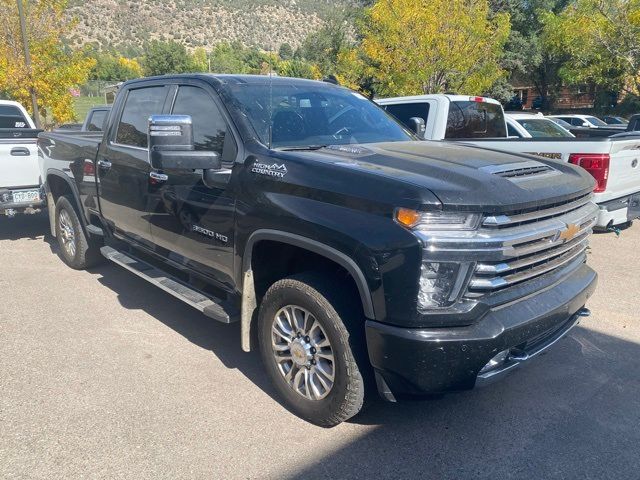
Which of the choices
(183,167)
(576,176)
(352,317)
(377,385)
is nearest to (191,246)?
(183,167)

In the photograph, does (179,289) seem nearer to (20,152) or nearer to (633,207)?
(20,152)

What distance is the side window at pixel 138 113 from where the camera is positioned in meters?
4.57

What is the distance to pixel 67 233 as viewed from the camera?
Result: 6.48m

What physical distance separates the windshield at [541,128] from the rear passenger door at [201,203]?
820cm

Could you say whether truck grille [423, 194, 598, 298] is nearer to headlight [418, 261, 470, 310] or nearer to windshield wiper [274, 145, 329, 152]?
headlight [418, 261, 470, 310]

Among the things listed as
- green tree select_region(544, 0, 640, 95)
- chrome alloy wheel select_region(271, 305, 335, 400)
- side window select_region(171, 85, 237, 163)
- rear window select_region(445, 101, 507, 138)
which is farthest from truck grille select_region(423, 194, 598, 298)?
green tree select_region(544, 0, 640, 95)

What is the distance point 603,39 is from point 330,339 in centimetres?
2401

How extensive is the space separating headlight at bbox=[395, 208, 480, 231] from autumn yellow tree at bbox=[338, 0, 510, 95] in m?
13.4

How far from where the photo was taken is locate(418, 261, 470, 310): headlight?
102 inches

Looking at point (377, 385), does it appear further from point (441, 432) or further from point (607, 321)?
point (607, 321)

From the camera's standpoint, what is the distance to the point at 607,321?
473cm

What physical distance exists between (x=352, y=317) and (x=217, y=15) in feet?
271

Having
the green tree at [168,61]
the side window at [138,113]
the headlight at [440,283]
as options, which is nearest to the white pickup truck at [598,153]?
the side window at [138,113]

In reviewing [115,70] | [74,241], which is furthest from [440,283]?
[115,70]
